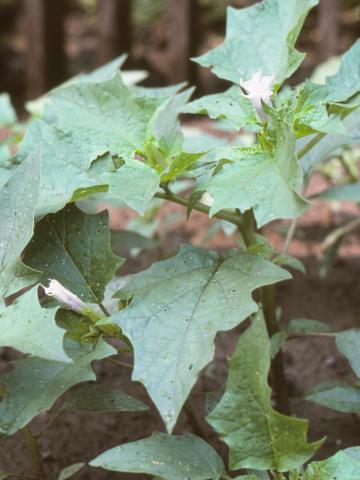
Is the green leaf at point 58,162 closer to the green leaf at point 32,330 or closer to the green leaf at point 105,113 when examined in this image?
the green leaf at point 105,113

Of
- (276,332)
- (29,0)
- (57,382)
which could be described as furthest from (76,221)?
(29,0)

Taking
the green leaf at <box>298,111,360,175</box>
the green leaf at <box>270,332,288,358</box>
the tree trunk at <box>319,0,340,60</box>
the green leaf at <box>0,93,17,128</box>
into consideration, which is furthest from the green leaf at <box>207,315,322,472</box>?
the tree trunk at <box>319,0,340,60</box>

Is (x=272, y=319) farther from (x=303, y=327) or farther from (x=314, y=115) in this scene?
(x=314, y=115)

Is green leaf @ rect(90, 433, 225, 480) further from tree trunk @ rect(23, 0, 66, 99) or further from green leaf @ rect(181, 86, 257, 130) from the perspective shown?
tree trunk @ rect(23, 0, 66, 99)

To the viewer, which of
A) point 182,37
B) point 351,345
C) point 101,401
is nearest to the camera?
point 101,401

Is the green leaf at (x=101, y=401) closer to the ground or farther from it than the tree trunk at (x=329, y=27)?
farther from it

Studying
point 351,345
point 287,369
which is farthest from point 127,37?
point 351,345

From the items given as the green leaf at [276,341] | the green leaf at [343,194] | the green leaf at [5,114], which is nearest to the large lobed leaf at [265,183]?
the green leaf at [276,341]
